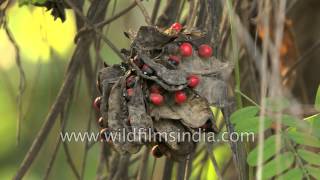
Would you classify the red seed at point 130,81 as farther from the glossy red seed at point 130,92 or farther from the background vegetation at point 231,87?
the background vegetation at point 231,87

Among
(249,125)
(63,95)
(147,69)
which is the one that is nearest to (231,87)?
(63,95)

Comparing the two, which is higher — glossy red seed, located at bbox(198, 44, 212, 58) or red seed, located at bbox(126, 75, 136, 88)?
glossy red seed, located at bbox(198, 44, 212, 58)

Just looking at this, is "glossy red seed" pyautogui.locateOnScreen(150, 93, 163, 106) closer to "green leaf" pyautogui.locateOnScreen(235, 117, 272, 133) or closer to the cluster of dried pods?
the cluster of dried pods

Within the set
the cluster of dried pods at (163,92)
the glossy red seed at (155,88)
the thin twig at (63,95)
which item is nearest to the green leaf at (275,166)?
the cluster of dried pods at (163,92)

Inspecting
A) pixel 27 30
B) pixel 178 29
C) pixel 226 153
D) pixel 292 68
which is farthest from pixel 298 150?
pixel 27 30

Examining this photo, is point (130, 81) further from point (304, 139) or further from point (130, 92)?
point (304, 139)

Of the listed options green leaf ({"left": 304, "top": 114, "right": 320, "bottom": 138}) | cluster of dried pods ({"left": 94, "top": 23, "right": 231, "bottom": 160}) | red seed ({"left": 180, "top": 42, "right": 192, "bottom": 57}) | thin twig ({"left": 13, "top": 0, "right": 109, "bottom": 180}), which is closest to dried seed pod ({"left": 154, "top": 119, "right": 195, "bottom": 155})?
cluster of dried pods ({"left": 94, "top": 23, "right": 231, "bottom": 160})

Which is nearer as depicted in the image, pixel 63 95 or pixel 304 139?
pixel 304 139

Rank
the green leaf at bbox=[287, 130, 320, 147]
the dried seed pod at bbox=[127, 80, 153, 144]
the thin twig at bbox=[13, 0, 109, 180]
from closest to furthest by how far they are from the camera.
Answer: the dried seed pod at bbox=[127, 80, 153, 144]
the green leaf at bbox=[287, 130, 320, 147]
the thin twig at bbox=[13, 0, 109, 180]

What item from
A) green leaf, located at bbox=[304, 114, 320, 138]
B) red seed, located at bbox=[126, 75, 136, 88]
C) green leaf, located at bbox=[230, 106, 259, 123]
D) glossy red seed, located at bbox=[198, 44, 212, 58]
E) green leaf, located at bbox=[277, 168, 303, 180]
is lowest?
green leaf, located at bbox=[277, 168, 303, 180]
